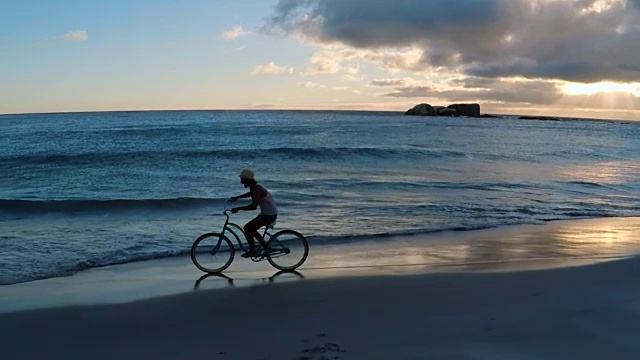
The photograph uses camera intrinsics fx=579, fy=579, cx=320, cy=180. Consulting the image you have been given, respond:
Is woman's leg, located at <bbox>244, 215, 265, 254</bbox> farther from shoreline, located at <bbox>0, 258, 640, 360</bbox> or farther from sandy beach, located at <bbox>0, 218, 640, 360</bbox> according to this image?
shoreline, located at <bbox>0, 258, 640, 360</bbox>

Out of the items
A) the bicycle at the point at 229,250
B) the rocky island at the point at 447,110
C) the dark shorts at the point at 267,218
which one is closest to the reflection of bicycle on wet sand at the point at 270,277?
the bicycle at the point at 229,250

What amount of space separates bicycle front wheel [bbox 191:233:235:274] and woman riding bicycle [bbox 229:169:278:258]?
0.35 metres

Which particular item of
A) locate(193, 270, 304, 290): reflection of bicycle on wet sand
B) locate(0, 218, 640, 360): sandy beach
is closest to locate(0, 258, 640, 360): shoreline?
locate(0, 218, 640, 360): sandy beach

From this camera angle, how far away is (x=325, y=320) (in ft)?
22.5

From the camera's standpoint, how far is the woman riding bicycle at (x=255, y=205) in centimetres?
929

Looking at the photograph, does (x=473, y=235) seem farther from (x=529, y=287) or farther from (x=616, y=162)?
(x=616, y=162)

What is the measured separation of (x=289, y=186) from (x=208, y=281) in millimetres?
13206

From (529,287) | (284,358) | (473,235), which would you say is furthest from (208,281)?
(473,235)

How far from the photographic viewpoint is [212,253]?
9.82m

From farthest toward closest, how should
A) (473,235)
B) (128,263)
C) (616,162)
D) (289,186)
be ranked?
(616,162) < (289,186) < (473,235) < (128,263)

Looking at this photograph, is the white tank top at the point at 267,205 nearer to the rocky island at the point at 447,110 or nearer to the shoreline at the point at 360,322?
the shoreline at the point at 360,322

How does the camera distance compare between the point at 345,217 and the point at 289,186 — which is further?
the point at 289,186

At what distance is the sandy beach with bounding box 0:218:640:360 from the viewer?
593 centimetres

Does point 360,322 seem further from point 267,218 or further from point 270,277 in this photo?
point 267,218
